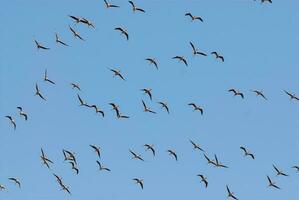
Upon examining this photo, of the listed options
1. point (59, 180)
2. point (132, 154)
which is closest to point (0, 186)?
point (59, 180)

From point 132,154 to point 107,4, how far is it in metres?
25.4

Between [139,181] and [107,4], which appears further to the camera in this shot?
[139,181]

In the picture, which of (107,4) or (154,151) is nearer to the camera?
(107,4)

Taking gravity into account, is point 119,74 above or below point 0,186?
above

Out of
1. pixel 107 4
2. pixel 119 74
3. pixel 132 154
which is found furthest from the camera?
pixel 132 154

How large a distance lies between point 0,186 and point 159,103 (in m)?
25.4

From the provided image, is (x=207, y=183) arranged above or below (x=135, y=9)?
below

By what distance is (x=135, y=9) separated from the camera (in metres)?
104

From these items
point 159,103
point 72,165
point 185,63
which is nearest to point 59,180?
point 72,165

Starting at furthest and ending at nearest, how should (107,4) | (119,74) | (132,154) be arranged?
(132,154)
(119,74)
(107,4)

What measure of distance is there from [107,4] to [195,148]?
2752 centimetres

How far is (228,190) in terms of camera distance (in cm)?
12200

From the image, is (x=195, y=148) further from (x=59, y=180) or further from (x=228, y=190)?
(x=59, y=180)

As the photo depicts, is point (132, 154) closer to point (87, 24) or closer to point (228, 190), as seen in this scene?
point (228, 190)
